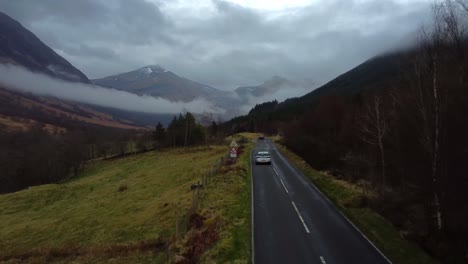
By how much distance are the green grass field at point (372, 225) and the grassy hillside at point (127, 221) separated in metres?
7.23

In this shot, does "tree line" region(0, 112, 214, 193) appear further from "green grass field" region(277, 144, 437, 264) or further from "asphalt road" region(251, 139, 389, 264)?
"green grass field" region(277, 144, 437, 264)

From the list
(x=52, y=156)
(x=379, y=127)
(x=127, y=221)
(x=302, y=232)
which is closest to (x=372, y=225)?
(x=302, y=232)

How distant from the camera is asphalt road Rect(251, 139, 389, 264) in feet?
64.2

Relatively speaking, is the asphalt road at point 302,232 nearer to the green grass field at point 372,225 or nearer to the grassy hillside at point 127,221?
the green grass field at point 372,225

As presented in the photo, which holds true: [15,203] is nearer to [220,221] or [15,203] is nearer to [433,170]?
[220,221]

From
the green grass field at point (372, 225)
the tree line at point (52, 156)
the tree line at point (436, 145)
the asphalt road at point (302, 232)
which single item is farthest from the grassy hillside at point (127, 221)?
the tree line at point (52, 156)

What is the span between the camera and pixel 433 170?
2148 cm

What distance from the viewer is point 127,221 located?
35719mm

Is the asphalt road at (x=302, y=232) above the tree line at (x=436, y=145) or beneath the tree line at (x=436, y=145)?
beneath

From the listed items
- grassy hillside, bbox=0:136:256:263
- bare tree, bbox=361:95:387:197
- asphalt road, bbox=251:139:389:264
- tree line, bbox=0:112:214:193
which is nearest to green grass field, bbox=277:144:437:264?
asphalt road, bbox=251:139:389:264

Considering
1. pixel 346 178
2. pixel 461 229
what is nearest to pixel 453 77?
pixel 461 229

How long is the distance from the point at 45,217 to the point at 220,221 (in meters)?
31.6

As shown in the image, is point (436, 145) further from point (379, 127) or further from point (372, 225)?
Answer: point (379, 127)

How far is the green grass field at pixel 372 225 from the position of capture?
2017cm
